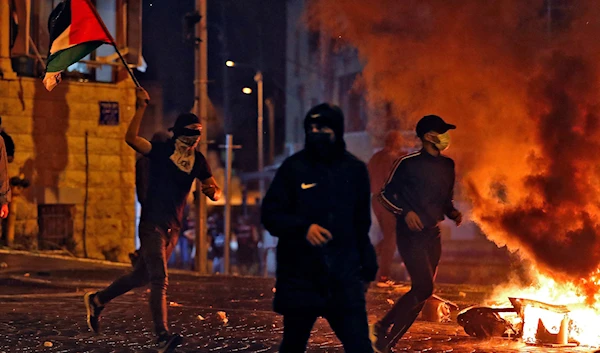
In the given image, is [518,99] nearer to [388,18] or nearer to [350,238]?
[388,18]

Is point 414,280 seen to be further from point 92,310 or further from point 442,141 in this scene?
point 92,310

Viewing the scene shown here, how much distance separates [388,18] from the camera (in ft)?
33.6

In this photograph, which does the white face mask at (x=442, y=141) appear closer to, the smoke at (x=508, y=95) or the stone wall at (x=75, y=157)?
the smoke at (x=508, y=95)

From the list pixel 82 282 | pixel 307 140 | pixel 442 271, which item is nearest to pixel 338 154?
pixel 307 140

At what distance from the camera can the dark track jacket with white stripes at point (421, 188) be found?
700cm

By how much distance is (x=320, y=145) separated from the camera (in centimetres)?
498

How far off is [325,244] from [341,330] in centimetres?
51

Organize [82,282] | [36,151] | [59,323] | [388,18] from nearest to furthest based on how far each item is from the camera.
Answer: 1. [59,323]
2. [388,18]
3. [82,282]
4. [36,151]

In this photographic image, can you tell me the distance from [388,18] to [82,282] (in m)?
5.37

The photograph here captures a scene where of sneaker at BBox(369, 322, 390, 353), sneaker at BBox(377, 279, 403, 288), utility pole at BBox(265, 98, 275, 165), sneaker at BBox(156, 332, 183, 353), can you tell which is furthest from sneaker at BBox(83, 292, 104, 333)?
utility pole at BBox(265, 98, 275, 165)

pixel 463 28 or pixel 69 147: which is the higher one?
pixel 463 28

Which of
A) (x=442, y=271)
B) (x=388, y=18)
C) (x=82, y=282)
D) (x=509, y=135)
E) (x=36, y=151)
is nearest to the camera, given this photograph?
(x=509, y=135)

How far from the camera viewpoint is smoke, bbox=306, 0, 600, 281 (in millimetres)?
8242

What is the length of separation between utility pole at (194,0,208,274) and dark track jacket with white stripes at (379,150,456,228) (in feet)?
28.9
